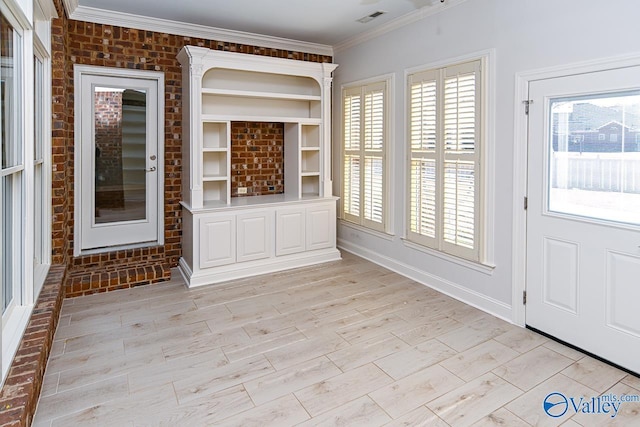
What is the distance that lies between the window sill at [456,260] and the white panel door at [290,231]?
1.21 m

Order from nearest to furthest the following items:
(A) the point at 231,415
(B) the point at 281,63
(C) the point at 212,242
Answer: (A) the point at 231,415 → (C) the point at 212,242 → (B) the point at 281,63

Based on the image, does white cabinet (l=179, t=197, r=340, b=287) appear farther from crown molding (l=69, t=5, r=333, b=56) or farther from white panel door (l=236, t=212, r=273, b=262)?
crown molding (l=69, t=5, r=333, b=56)

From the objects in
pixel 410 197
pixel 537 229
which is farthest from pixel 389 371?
pixel 410 197

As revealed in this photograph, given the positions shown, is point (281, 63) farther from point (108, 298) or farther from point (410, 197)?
point (108, 298)

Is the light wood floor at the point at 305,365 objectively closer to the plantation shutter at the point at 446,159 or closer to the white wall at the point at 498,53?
the white wall at the point at 498,53

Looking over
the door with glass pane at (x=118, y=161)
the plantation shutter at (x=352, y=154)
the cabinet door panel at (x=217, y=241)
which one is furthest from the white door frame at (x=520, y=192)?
the door with glass pane at (x=118, y=161)

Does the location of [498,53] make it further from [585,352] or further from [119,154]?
[119,154]

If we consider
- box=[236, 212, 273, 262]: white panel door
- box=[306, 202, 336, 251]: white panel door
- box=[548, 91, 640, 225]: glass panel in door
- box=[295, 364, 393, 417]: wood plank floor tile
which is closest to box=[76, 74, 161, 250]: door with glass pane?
box=[236, 212, 273, 262]: white panel door

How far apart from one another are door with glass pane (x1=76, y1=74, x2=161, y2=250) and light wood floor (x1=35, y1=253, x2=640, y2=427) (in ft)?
2.99

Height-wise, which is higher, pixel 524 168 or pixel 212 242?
pixel 524 168

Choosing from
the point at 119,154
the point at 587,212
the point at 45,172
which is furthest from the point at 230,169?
the point at 587,212

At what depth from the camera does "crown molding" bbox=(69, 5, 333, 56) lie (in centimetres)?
414

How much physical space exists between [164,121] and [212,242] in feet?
4.88

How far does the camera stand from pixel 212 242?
14.2 ft
